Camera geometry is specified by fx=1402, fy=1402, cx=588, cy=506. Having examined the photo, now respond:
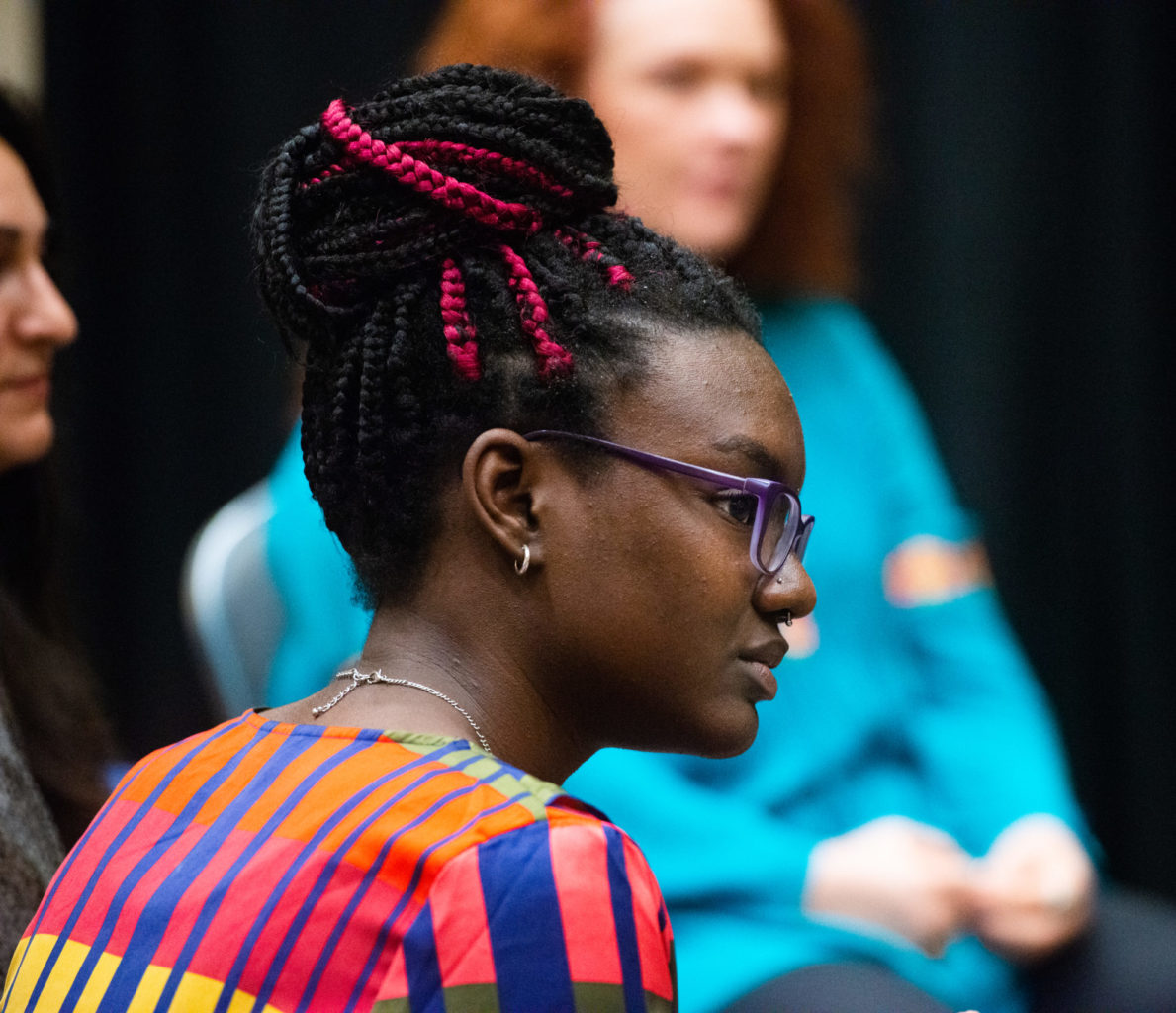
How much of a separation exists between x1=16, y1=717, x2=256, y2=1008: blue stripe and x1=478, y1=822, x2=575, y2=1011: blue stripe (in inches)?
10.7

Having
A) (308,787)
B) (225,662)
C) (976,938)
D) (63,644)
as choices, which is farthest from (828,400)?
(308,787)

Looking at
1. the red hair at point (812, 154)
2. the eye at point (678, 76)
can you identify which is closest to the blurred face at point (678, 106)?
the eye at point (678, 76)

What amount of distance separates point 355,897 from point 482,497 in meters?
0.28

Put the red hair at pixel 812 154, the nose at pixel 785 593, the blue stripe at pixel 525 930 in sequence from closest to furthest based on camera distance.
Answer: the blue stripe at pixel 525 930, the nose at pixel 785 593, the red hair at pixel 812 154

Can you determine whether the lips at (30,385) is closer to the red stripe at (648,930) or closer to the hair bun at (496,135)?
the hair bun at (496,135)

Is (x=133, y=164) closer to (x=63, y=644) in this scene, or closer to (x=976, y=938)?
(x=63, y=644)

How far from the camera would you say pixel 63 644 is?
62.9 inches

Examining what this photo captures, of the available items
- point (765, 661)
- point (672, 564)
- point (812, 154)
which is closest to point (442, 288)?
point (672, 564)

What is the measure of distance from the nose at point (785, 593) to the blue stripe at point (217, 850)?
0.30 meters

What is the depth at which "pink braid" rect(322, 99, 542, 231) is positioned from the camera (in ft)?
3.15

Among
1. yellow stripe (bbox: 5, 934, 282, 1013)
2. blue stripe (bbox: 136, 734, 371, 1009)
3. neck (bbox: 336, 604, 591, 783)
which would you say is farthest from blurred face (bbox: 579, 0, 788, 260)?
yellow stripe (bbox: 5, 934, 282, 1013)

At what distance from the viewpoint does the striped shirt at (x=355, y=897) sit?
0.76 meters

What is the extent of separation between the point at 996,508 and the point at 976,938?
4.06 ft

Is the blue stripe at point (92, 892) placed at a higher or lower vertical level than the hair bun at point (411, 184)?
lower
